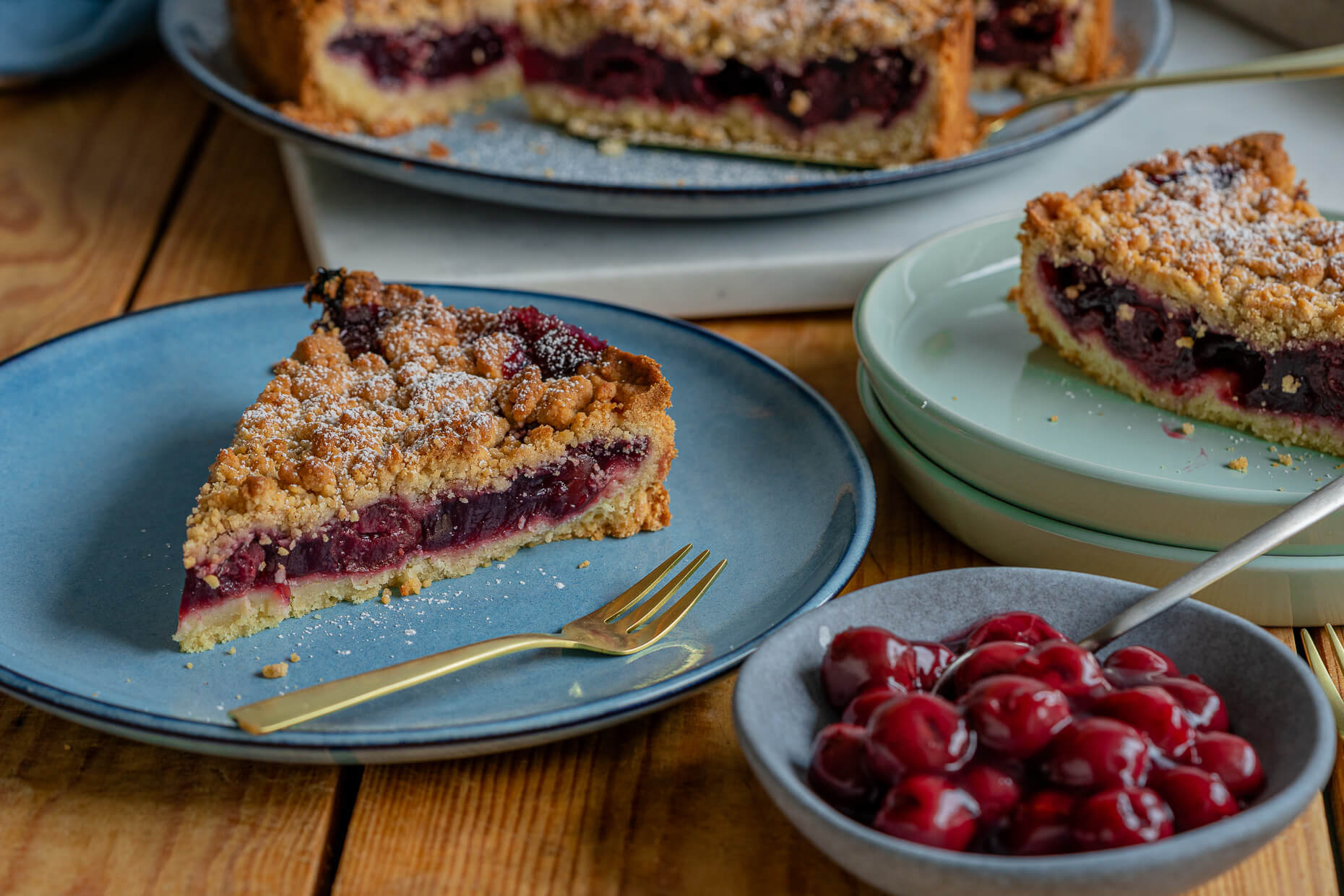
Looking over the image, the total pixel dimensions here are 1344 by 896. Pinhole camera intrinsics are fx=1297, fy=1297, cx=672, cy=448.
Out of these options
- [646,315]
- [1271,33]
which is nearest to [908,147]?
[646,315]

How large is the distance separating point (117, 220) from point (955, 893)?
305cm

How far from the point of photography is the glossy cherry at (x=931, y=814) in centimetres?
138

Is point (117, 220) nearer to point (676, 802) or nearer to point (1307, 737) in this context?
point (676, 802)

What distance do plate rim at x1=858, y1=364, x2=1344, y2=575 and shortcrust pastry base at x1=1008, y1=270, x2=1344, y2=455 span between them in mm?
430

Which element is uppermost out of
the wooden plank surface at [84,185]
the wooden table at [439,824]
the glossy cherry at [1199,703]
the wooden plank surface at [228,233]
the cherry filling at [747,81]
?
the glossy cherry at [1199,703]

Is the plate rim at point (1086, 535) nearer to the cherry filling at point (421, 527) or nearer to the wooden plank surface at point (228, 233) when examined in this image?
the cherry filling at point (421, 527)

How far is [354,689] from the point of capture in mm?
1698

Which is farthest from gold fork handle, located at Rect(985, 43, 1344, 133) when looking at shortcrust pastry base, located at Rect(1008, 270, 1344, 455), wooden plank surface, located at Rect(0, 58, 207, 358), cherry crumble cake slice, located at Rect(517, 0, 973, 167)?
wooden plank surface, located at Rect(0, 58, 207, 358)

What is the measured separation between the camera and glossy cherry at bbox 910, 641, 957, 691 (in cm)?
164

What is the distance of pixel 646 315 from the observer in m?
2.66

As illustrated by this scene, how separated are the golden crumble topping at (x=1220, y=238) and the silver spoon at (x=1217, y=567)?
577mm

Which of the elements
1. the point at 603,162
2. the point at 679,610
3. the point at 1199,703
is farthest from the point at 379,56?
the point at 1199,703

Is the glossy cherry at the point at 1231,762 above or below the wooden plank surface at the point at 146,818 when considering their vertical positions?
above

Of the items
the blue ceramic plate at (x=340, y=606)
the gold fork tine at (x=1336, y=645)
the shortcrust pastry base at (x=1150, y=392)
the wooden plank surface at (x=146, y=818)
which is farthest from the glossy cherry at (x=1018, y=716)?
the shortcrust pastry base at (x=1150, y=392)
